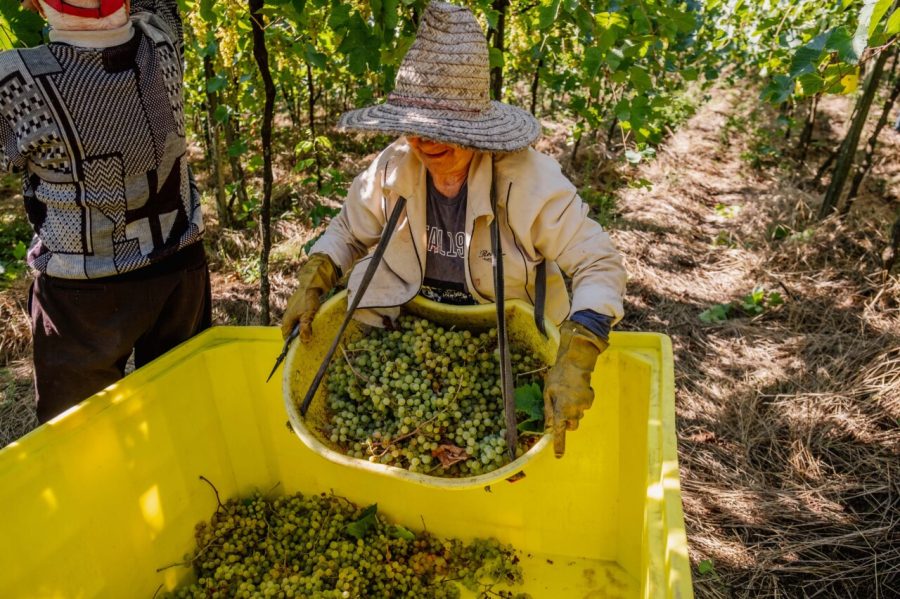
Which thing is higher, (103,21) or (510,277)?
(103,21)

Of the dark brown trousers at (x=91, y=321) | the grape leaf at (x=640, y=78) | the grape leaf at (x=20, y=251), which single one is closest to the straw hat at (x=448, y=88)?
the grape leaf at (x=640, y=78)

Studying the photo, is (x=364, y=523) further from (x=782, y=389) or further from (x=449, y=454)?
(x=782, y=389)

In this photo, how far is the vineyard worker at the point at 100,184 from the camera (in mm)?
1752

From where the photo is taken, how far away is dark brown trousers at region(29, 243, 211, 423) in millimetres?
1972

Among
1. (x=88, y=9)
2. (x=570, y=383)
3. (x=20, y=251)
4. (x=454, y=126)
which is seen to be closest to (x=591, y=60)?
(x=454, y=126)

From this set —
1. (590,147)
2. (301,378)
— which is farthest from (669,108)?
(301,378)

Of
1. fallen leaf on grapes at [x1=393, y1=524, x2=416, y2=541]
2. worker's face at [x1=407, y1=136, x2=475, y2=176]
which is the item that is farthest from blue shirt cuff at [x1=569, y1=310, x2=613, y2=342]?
fallen leaf on grapes at [x1=393, y1=524, x2=416, y2=541]

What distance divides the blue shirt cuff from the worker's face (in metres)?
0.54

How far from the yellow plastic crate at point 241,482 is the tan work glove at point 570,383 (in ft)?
0.65

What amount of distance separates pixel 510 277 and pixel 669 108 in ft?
24.7

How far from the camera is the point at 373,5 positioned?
1.93 meters

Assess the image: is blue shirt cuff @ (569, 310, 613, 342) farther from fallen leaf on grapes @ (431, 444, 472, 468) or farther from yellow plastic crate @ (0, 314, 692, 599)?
fallen leaf on grapes @ (431, 444, 472, 468)

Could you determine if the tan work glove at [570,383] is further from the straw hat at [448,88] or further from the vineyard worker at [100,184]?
the vineyard worker at [100,184]

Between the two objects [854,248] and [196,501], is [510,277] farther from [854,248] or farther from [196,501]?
[854,248]
